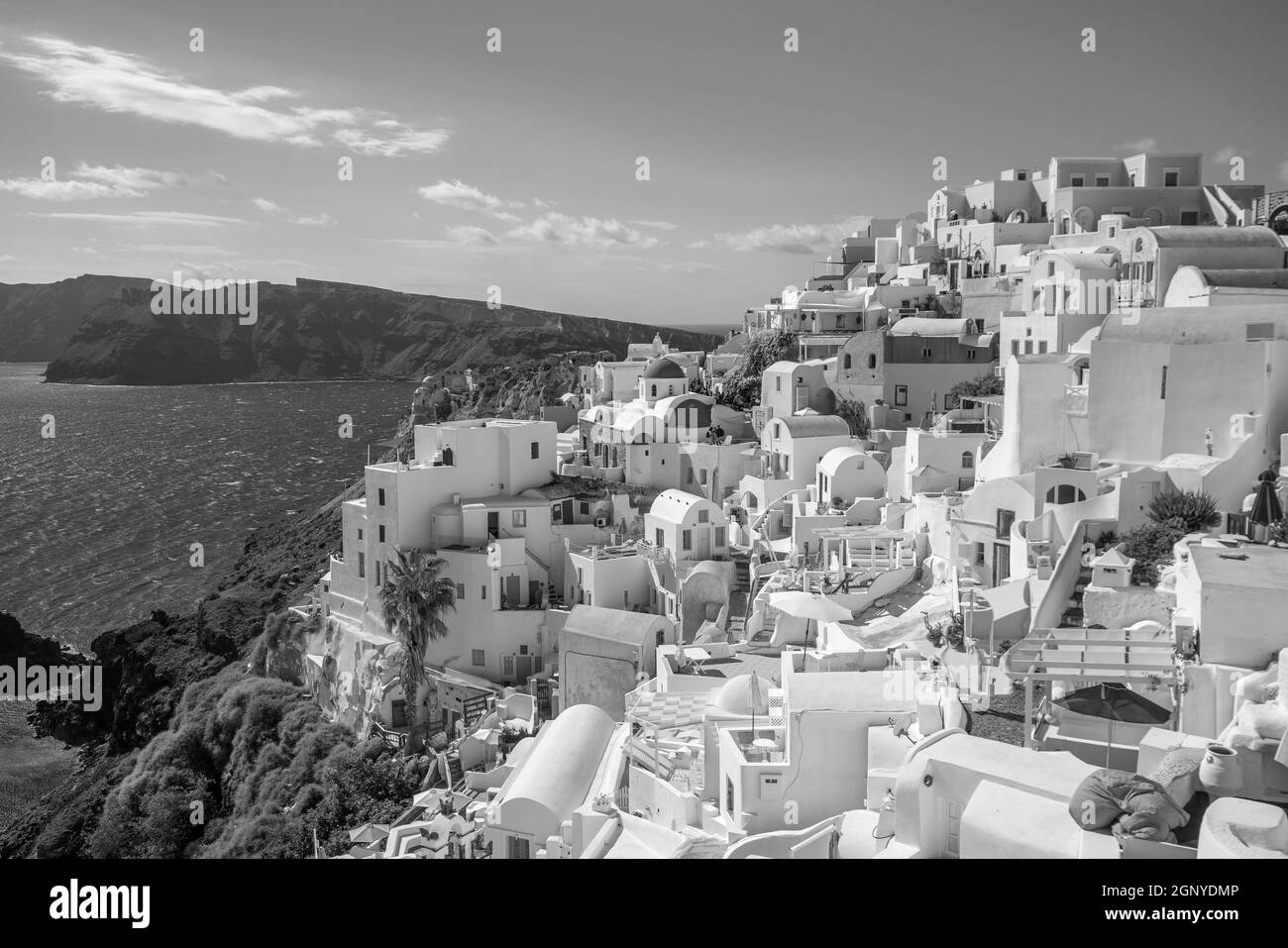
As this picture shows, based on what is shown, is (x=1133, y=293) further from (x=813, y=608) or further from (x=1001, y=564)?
(x=813, y=608)

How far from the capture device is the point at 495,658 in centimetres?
3162

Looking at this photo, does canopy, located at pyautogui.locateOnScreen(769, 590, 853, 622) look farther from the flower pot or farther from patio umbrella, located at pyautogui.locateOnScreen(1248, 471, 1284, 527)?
the flower pot

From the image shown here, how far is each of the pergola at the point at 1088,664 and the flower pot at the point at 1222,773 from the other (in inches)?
119

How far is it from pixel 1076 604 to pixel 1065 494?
3.96 m

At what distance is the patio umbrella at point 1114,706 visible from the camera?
41.5 feet

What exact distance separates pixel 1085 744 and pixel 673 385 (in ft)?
116

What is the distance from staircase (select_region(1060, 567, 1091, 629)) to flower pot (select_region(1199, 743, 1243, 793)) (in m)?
7.50

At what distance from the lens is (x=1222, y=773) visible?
32.3 ft

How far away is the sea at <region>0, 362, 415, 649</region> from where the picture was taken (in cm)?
6272

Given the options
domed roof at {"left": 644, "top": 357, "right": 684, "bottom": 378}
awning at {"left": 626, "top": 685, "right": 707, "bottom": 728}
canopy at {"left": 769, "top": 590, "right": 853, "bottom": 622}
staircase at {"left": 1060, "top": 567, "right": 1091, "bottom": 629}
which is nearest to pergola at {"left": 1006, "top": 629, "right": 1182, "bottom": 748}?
staircase at {"left": 1060, "top": 567, "right": 1091, "bottom": 629}

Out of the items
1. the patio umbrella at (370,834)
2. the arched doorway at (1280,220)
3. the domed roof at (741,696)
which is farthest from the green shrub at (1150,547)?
the arched doorway at (1280,220)

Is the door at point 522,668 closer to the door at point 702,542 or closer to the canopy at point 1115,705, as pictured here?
the door at point 702,542
